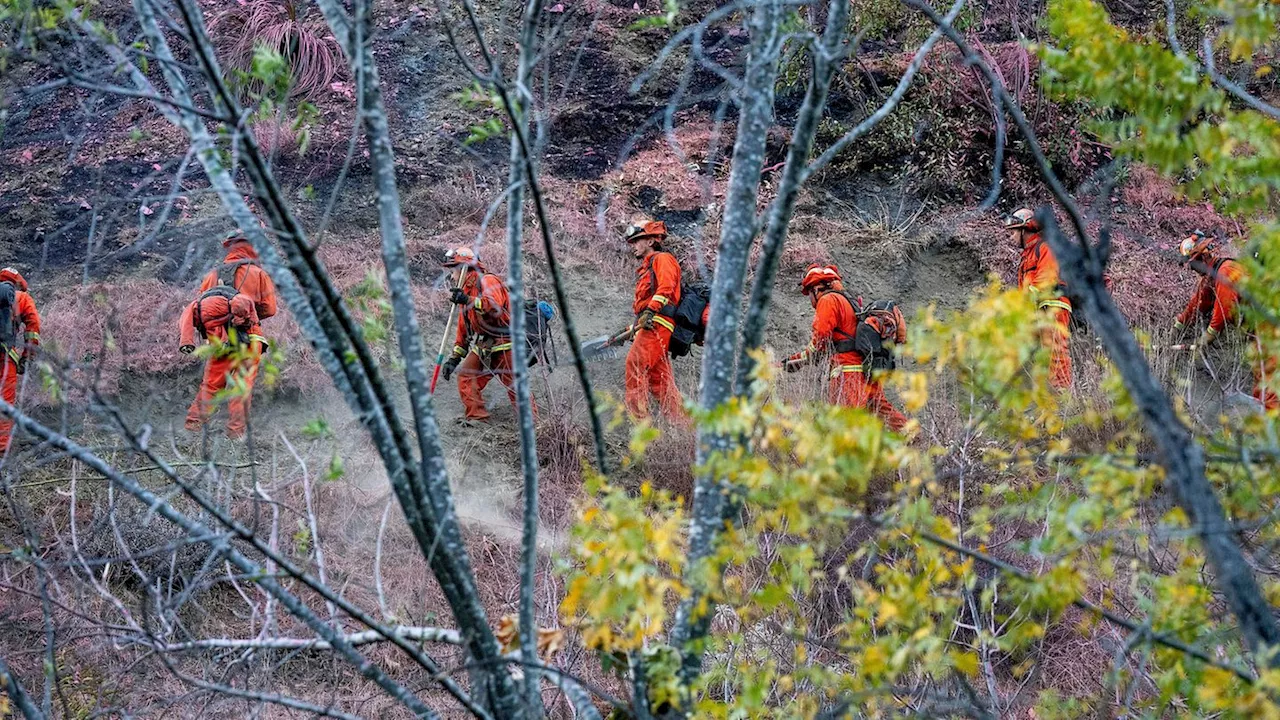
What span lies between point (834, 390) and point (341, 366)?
6.25 meters

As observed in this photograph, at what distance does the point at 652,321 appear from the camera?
10.4 metres

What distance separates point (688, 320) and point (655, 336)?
1.05 feet

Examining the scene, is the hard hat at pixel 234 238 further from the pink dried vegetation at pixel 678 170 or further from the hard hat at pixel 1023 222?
the hard hat at pixel 1023 222

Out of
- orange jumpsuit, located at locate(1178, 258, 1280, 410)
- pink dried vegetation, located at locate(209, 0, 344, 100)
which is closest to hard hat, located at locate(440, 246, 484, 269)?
orange jumpsuit, located at locate(1178, 258, 1280, 410)

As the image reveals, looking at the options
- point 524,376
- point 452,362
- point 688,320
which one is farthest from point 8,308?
point 524,376

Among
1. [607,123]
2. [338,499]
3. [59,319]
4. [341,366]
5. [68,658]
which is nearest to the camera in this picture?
[341,366]

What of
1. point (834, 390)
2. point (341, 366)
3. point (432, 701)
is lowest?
point (432, 701)

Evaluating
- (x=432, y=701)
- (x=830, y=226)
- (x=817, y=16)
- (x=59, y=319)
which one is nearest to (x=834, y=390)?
(x=432, y=701)

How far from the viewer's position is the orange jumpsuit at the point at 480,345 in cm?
1016

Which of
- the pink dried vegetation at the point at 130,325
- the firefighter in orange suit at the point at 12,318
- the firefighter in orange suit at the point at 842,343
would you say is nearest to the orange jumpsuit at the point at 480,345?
the firefighter in orange suit at the point at 842,343

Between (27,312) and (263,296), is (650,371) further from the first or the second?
(27,312)

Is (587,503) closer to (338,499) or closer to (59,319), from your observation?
(338,499)

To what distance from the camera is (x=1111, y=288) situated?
12.3 meters

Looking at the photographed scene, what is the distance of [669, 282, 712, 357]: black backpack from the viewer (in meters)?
10.4
